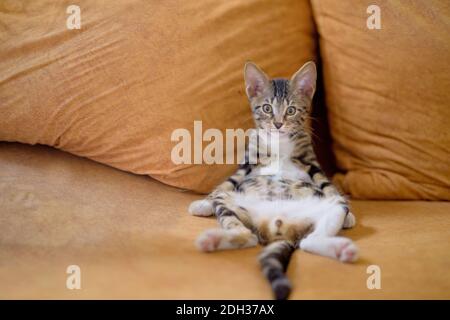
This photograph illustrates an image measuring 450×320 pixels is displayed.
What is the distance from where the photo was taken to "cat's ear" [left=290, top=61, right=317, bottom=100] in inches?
52.9

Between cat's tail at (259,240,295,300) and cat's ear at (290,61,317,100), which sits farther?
cat's ear at (290,61,317,100)

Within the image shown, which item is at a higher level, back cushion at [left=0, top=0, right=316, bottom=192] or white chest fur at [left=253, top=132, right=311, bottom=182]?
back cushion at [left=0, top=0, right=316, bottom=192]

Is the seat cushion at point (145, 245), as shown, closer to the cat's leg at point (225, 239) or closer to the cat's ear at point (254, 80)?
the cat's leg at point (225, 239)

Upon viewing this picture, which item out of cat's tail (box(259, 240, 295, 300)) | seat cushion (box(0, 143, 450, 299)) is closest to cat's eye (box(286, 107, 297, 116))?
seat cushion (box(0, 143, 450, 299))

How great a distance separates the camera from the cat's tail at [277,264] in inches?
33.1

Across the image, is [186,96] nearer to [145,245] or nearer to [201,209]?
[201,209]

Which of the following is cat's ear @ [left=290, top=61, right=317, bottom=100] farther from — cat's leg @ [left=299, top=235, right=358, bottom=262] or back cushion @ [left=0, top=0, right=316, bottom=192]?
cat's leg @ [left=299, top=235, right=358, bottom=262]

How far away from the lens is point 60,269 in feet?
3.02

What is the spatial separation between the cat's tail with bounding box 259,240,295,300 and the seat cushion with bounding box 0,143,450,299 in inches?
0.8

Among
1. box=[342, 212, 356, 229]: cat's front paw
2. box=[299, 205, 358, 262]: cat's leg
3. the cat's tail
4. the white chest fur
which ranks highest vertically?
the white chest fur

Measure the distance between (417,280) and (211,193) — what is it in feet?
1.98

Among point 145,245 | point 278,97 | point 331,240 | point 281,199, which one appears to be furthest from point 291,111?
point 145,245
